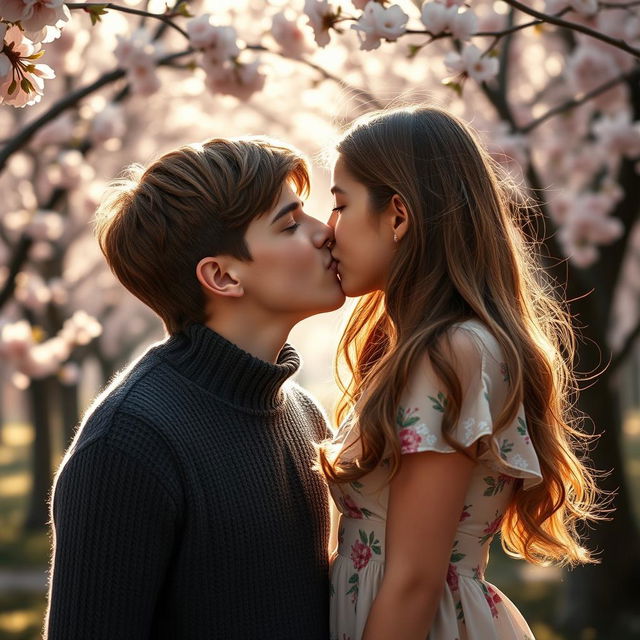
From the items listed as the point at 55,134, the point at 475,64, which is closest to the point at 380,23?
the point at 475,64

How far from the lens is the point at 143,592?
68.6 inches

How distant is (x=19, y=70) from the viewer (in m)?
1.73

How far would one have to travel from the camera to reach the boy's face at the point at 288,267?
202cm

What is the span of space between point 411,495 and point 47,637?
2.35 feet

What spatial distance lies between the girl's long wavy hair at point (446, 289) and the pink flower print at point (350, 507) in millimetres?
92

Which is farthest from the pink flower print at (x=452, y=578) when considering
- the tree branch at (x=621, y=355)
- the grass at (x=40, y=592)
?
the grass at (x=40, y=592)

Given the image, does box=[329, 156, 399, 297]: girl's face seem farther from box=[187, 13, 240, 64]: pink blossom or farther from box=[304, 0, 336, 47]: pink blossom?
box=[187, 13, 240, 64]: pink blossom

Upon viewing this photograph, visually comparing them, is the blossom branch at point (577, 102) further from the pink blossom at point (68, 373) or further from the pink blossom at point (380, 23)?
the pink blossom at point (68, 373)

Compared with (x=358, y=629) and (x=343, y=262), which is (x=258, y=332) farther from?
(x=358, y=629)

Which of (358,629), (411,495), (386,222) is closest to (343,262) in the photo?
(386,222)

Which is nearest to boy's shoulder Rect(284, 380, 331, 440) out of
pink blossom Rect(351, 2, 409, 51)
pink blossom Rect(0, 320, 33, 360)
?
pink blossom Rect(351, 2, 409, 51)

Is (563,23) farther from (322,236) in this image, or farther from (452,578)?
(452,578)

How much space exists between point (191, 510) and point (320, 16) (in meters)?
1.39

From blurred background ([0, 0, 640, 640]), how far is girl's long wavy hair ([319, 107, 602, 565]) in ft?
0.89
